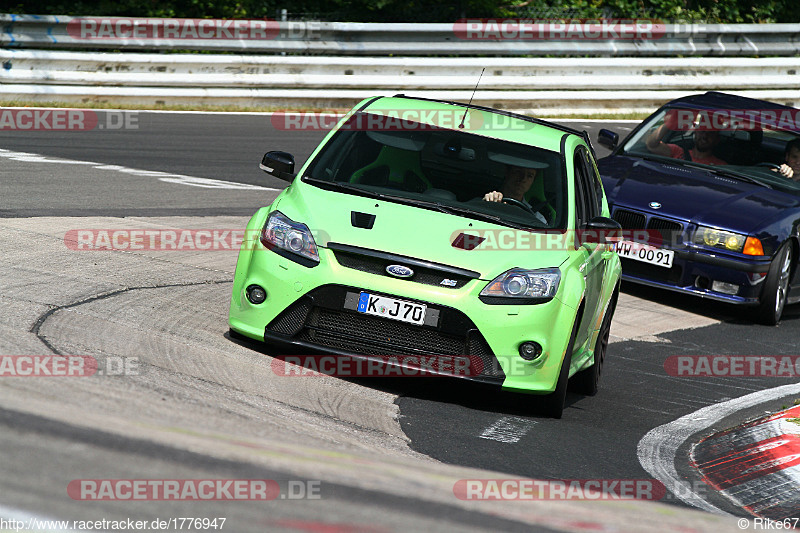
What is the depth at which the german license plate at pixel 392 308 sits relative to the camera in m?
6.46

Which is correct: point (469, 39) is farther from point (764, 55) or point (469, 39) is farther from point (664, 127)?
point (664, 127)

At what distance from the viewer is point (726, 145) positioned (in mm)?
11695

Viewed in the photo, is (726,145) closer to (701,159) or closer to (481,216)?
(701,159)

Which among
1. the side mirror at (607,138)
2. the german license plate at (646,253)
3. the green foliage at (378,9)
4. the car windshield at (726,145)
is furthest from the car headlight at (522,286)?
the green foliage at (378,9)

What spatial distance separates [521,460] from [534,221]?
182 centimetres

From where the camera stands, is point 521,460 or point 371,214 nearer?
point 521,460

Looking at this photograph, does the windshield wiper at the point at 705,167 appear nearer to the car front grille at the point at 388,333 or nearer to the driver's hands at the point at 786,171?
the driver's hands at the point at 786,171

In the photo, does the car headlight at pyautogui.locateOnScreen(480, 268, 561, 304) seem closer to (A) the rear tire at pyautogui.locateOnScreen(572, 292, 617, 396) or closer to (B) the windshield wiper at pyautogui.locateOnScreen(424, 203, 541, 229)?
(B) the windshield wiper at pyautogui.locateOnScreen(424, 203, 541, 229)

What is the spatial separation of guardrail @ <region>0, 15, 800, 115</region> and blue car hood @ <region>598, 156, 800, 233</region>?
27.0 ft

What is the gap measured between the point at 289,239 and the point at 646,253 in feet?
15.1

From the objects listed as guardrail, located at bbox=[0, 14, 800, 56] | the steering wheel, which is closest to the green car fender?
the steering wheel

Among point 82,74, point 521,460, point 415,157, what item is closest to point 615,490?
point 521,460

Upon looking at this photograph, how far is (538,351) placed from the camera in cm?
658

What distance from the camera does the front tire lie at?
10406mm
